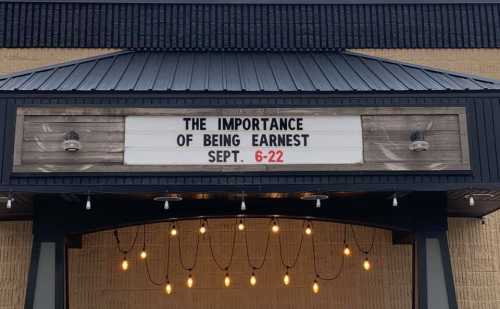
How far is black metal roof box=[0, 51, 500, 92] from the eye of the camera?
13.5 meters

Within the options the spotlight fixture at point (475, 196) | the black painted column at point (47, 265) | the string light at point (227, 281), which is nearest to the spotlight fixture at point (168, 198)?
the black painted column at point (47, 265)

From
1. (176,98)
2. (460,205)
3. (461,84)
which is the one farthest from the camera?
(460,205)

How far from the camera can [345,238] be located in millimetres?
17172

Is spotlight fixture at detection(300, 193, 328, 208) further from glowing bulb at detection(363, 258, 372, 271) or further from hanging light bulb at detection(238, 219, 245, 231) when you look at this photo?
glowing bulb at detection(363, 258, 372, 271)

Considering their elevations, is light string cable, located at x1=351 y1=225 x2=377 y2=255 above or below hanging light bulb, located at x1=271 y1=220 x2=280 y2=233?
below

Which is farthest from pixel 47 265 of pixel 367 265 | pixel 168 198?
pixel 367 265

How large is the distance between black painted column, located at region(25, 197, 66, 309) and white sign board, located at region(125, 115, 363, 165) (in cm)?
252

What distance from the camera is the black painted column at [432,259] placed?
548 inches

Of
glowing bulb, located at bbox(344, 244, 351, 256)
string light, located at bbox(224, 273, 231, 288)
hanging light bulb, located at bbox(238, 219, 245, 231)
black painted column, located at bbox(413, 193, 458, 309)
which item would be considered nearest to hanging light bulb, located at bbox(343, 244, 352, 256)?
glowing bulb, located at bbox(344, 244, 351, 256)

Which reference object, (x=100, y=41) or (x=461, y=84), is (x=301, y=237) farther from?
(x=100, y=41)

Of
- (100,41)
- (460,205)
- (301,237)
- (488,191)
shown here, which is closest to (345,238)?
(301,237)

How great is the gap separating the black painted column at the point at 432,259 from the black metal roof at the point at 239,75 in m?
2.44

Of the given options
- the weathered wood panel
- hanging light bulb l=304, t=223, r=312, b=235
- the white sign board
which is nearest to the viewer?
the weathered wood panel

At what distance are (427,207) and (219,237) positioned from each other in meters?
5.02
